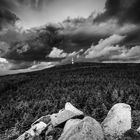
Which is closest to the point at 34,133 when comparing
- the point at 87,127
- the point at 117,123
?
the point at 87,127

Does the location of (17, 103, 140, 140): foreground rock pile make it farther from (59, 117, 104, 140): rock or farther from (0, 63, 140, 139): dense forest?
(0, 63, 140, 139): dense forest

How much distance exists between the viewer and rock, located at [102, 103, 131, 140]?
49.9 feet

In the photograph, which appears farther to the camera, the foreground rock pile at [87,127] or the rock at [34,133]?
the rock at [34,133]

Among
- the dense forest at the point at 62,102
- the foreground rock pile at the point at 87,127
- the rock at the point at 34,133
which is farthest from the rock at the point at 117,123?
the rock at the point at 34,133

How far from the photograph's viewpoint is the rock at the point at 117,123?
15203 millimetres

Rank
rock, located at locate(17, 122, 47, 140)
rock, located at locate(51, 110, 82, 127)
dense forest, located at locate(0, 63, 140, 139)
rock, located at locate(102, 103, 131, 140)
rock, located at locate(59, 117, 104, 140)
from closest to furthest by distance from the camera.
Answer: rock, located at locate(59, 117, 104, 140) < rock, located at locate(102, 103, 131, 140) < rock, located at locate(51, 110, 82, 127) < rock, located at locate(17, 122, 47, 140) < dense forest, located at locate(0, 63, 140, 139)

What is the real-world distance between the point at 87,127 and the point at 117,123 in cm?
501

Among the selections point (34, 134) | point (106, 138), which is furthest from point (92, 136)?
point (34, 134)

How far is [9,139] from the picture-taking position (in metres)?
25.0

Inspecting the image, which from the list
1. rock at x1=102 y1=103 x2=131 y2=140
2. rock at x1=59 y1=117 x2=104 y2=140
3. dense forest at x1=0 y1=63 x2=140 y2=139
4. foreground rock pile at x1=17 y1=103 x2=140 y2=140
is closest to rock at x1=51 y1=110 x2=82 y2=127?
foreground rock pile at x1=17 y1=103 x2=140 y2=140

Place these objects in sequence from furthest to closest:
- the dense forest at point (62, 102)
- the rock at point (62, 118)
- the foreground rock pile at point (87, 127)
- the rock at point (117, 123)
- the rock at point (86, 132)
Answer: the dense forest at point (62, 102) → the rock at point (62, 118) → the rock at point (117, 123) → the foreground rock pile at point (87, 127) → the rock at point (86, 132)

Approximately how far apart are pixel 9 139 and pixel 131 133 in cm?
2063

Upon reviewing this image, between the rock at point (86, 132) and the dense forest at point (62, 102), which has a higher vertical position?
the rock at point (86, 132)

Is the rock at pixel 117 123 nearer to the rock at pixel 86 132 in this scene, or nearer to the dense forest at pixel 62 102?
the dense forest at pixel 62 102
